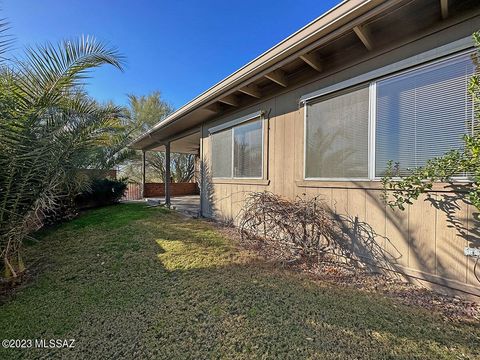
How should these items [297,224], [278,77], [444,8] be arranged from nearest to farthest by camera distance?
1. [444,8]
2. [297,224]
3. [278,77]

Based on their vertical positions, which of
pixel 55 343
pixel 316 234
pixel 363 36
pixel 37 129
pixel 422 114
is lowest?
pixel 55 343

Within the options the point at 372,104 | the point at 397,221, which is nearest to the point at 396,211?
the point at 397,221

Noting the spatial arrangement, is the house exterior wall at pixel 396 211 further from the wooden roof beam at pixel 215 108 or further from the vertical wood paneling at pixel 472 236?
the wooden roof beam at pixel 215 108

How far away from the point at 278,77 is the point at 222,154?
2643 millimetres

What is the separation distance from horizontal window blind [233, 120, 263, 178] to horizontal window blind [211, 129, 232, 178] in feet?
0.80

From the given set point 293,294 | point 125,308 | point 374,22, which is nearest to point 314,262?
point 293,294

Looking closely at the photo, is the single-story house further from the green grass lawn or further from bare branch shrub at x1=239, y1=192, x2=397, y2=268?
the green grass lawn

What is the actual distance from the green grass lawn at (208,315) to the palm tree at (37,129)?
3.20ft

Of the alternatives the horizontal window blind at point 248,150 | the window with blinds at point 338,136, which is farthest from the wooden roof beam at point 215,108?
the window with blinds at point 338,136

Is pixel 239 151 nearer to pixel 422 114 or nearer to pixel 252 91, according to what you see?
pixel 252 91

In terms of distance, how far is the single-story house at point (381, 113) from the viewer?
2.39 m

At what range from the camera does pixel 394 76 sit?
2.85m

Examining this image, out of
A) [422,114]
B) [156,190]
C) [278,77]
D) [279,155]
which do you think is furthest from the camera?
[156,190]

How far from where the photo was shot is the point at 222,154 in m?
6.21
